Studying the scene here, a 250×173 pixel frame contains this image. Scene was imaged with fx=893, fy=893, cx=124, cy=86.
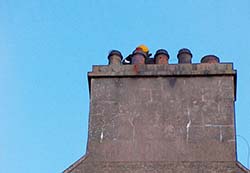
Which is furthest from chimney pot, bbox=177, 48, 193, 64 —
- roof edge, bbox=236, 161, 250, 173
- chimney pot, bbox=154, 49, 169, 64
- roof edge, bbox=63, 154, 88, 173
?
roof edge, bbox=63, 154, 88, 173

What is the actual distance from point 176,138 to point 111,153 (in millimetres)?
1473

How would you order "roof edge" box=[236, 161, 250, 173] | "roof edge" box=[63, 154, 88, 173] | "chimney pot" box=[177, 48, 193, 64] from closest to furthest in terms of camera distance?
"roof edge" box=[236, 161, 250, 173] < "roof edge" box=[63, 154, 88, 173] < "chimney pot" box=[177, 48, 193, 64]

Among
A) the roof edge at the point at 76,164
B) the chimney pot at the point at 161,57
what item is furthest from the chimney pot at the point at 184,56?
the roof edge at the point at 76,164

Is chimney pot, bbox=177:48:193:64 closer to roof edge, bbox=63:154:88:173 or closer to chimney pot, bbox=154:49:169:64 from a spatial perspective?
chimney pot, bbox=154:49:169:64

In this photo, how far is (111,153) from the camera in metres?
19.7

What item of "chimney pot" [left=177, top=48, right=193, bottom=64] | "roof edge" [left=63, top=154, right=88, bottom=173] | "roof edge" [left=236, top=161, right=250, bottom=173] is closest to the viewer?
"roof edge" [left=236, top=161, right=250, bottom=173]

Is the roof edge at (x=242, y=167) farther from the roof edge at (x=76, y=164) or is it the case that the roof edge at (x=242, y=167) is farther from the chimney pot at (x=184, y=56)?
the roof edge at (x=76, y=164)

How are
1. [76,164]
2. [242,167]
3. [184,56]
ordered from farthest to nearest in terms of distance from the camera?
[184,56], [76,164], [242,167]

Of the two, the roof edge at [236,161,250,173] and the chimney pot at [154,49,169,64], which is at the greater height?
the chimney pot at [154,49,169,64]

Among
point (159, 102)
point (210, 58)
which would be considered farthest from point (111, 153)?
point (210, 58)

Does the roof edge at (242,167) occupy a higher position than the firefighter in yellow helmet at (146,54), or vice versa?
the firefighter in yellow helmet at (146,54)

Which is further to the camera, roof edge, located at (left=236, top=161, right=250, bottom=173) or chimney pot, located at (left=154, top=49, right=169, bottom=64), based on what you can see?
chimney pot, located at (left=154, top=49, right=169, bottom=64)

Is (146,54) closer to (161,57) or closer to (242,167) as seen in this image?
(161,57)

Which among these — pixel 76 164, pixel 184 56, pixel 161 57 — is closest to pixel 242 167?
pixel 184 56
